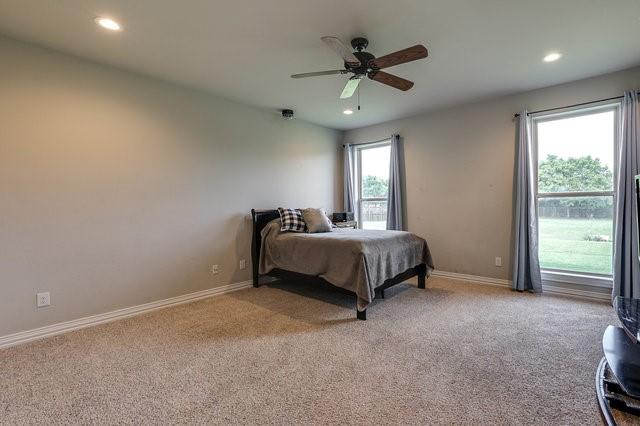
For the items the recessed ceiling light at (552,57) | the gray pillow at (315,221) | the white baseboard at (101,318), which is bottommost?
the white baseboard at (101,318)

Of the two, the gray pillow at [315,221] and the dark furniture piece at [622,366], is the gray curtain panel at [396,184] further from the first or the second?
the dark furniture piece at [622,366]

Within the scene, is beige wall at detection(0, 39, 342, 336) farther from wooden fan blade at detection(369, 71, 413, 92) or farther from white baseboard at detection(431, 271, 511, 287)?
white baseboard at detection(431, 271, 511, 287)

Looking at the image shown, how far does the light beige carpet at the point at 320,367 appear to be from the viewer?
1.65 metres

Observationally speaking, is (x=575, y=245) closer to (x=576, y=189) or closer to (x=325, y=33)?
(x=576, y=189)

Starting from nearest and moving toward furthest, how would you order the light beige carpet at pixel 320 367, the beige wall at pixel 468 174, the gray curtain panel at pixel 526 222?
the light beige carpet at pixel 320 367 → the gray curtain panel at pixel 526 222 → the beige wall at pixel 468 174

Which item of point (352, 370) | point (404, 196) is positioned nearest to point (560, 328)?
point (352, 370)

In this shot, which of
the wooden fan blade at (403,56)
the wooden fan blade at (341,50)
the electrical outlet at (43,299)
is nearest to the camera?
the wooden fan blade at (341,50)

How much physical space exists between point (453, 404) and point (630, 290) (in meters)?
2.81

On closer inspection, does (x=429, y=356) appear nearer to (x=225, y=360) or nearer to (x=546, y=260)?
(x=225, y=360)

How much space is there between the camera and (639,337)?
1385 millimetres

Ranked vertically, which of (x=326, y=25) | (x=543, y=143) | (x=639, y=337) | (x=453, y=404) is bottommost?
(x=453, y=404)

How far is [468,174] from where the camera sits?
4.33 meters

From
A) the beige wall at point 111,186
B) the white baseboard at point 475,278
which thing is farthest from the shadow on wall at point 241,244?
the white baseboard at point 475,278

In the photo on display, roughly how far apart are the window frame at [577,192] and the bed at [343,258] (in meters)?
1.50
